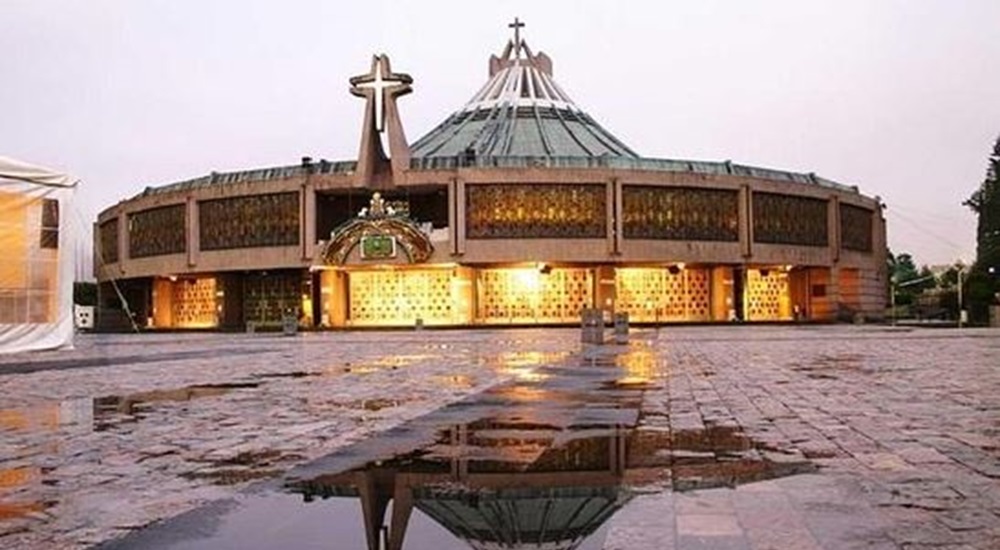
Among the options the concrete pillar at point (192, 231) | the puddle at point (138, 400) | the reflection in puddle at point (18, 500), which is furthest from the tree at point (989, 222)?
the reflection in puddle at point (18, 500)

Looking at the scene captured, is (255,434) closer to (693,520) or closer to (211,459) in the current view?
(211,459)

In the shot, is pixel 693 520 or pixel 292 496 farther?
pixel 292 496

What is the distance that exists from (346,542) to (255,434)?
15.7ft

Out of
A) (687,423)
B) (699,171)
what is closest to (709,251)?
(699,171)

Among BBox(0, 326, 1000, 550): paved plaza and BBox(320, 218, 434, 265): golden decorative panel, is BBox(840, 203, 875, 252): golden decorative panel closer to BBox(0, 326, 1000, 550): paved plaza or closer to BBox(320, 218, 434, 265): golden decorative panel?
BBox(320, 218, 434, 265): golden decorative panel

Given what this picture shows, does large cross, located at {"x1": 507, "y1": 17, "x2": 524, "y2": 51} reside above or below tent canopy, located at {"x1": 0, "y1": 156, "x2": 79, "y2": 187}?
above

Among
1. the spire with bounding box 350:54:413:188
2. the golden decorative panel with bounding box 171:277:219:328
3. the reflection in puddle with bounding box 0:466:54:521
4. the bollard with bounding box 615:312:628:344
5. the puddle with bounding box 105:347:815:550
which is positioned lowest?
the reflection in puddle with bounding box 0:466:54:521

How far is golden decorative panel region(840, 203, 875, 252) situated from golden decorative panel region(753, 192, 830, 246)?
266 cm

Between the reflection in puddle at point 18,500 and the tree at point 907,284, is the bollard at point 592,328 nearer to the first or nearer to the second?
the reflection in puddle at point 18,500

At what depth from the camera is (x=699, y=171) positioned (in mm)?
64062

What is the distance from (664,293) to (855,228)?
1698cm

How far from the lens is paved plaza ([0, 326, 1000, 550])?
5.34 meters

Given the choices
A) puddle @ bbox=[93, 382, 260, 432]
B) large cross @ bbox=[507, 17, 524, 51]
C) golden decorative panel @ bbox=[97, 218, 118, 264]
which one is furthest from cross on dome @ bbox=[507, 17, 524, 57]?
puddle @ bbox=[93, 382, 260, 432]

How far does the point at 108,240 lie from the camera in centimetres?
7844
